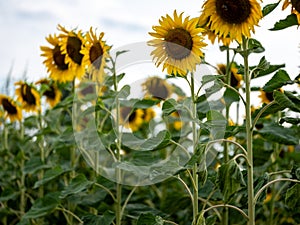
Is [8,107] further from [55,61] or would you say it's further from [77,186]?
[77,186]

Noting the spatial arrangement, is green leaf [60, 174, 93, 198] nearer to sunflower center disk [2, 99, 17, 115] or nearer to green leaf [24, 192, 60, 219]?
green leaf [24, 192, 60, 219]

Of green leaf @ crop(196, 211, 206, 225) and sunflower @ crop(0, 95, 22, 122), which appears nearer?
green leaf @ crop(196, 211, 206, 225)

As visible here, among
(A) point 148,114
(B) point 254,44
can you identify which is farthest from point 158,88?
(B) point 254,44

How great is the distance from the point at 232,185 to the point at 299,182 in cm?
17

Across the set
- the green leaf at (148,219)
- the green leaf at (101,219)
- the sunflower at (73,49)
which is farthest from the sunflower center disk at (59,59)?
the green leaf at (148,219)

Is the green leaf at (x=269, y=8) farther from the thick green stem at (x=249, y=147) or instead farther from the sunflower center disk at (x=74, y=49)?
the sunflower center disk at (x=74, y=49)

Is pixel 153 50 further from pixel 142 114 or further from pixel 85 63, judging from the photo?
pixel 142 114

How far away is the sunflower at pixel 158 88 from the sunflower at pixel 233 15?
37.5 inches

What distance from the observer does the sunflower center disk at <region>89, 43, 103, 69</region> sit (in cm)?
170

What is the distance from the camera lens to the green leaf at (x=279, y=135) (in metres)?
1.56

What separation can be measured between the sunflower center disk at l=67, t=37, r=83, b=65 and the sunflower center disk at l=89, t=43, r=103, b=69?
0.16 meters

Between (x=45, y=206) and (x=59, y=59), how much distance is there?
601 mm

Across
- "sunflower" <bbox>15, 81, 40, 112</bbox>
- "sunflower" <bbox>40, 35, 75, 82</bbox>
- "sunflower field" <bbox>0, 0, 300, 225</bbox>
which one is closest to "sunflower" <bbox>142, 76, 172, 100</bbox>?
"sunflower field" <bbox>0, 0, 300, 225</bbox>

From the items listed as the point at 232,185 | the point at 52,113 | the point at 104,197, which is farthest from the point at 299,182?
the point at 52,113
